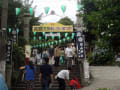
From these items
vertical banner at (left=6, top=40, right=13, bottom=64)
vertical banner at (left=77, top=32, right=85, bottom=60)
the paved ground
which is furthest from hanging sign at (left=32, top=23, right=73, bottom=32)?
vertical banner at (left=6, top=40, right=13, bottom=64)

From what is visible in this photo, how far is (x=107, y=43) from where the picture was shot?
10727 millimetres

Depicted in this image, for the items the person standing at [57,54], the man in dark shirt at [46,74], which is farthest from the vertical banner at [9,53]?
the man in dark shirt at [46,74]

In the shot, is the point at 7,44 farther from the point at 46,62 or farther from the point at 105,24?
the point at 105,24

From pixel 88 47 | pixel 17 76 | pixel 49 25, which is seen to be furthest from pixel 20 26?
pixel 17 76

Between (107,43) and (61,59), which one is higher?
(107,43)

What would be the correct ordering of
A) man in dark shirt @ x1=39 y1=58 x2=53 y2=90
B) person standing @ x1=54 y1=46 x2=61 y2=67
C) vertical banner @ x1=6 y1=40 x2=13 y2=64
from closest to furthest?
1. man in dark shirt @ x1=39 y1=58 x2=53 y2=90
2. vertical banner @ x1=6 y1=40 x2=13 y2=64
3. person standing @ x1=54 y1=46 x2=61 y2=67

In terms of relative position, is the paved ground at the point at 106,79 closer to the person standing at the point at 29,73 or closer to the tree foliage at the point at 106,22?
the person standing at the point at 29,73

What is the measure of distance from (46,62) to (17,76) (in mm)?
5403

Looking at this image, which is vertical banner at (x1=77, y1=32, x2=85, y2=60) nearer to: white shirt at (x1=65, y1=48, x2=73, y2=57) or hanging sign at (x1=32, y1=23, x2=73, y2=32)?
white shirt at (x1=65, y1=48, x2=73, y2=57)

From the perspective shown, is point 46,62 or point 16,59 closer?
point 46,62

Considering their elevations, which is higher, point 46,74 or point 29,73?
point 46,74

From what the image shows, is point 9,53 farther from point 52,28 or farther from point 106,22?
point 52,28

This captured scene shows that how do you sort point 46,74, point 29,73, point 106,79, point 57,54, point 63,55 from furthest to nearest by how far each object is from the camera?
point 63,55 < point 57,54 < point 106,79 < point 29,73 < point 46,74

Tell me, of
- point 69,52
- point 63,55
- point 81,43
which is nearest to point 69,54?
point 69,52
